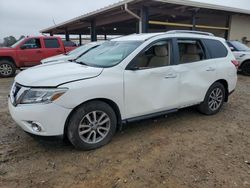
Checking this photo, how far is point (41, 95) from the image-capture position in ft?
10.3

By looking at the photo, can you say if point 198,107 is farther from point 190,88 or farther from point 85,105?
point 85,105

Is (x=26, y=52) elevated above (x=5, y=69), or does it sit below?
above

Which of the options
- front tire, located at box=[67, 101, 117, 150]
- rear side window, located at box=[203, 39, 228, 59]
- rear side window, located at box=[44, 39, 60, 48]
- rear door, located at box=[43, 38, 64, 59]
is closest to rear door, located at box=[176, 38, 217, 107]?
rear side window, located at box=[203, 39, 228, 59]

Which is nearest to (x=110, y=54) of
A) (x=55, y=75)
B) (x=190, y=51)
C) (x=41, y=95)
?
(x=55, y=75)

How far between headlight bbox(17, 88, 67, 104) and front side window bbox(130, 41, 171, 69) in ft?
4.55

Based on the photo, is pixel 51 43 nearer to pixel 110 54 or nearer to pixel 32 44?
pixel 32 44

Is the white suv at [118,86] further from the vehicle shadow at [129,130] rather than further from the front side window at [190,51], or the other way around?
the vehicle shadow at [129,130]

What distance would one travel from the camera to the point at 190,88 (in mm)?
4512

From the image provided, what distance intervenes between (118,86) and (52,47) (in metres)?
9.11

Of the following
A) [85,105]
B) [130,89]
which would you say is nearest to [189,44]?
[130,89]

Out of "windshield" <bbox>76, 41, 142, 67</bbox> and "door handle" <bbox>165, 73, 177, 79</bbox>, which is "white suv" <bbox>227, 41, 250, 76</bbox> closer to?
"door handle" <bbox>165, 73, 177, 79</bbox>

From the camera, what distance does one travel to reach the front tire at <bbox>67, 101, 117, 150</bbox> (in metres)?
3.30

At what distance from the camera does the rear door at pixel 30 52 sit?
11.0m

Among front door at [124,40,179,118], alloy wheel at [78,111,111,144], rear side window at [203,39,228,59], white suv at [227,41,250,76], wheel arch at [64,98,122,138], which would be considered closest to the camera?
wheel arch at [64,98,122,138]
